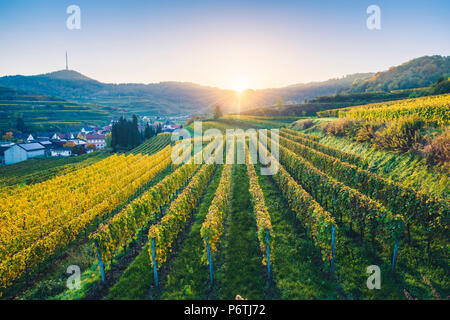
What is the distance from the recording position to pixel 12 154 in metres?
62.1

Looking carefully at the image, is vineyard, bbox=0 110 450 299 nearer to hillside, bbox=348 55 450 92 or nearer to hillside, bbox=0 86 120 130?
hillside, bbox=348 55 450 92

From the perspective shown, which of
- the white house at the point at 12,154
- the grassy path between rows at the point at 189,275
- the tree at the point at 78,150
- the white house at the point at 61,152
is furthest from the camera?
the white house at the point at 61,152

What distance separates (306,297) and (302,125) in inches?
1726

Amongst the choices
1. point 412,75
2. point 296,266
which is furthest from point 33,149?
point 412,75

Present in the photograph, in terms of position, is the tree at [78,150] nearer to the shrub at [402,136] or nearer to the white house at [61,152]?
the white house at [61,152]

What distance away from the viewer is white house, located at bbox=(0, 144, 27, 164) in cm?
6147

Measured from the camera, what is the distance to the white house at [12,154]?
202ft

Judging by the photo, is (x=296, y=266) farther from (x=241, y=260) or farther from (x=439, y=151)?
(x=439, y=151)

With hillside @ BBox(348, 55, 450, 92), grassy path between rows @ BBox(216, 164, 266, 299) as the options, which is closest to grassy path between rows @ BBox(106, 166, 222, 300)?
grassy path between rows @ BBox(216, 164, 266, 299)

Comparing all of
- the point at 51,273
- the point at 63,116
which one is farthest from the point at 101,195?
the point at 63,116

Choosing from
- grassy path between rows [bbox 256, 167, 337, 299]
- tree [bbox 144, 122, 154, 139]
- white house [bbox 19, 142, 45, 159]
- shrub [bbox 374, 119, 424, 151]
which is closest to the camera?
grassy path between rows [bbox 256, 167, 337, 299]

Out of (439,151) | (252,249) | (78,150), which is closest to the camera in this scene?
(252,249)

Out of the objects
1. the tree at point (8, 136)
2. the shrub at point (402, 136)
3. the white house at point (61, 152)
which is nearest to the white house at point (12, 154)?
the white house at point (61, 152)
